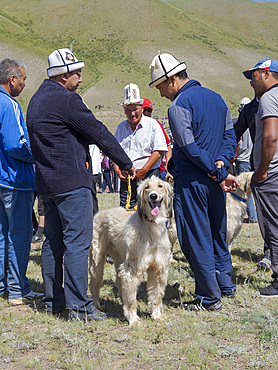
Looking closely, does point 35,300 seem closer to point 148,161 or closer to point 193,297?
point 193,297

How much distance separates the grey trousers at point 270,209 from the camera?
4.85 m

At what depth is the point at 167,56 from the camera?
4562 millimetres

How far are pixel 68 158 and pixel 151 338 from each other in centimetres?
206

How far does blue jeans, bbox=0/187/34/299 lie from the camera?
5.05m

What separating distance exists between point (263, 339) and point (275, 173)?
6.49 feet

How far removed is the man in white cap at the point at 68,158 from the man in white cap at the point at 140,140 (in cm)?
164

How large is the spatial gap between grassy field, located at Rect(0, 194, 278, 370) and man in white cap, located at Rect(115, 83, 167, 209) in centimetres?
193

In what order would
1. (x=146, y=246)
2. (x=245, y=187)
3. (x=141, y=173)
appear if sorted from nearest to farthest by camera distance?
(x=146, y=246)
(x=141, y=173)
(x=245, y=187)

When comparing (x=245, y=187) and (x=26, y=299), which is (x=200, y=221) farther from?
(x=26, y=299)

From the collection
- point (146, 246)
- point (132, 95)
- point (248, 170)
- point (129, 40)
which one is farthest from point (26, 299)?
point (129, 40)

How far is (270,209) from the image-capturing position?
192 inches

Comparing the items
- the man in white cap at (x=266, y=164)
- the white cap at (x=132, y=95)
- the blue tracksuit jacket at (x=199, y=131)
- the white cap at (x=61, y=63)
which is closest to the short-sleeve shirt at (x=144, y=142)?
the white cap at (x=132, y=95)

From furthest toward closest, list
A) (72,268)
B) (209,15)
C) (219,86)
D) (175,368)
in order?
1. (209,15)
2. (219,86)
3. (72,268)
4. (175,368)

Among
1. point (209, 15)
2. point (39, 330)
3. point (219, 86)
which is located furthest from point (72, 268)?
point (209, 15)
